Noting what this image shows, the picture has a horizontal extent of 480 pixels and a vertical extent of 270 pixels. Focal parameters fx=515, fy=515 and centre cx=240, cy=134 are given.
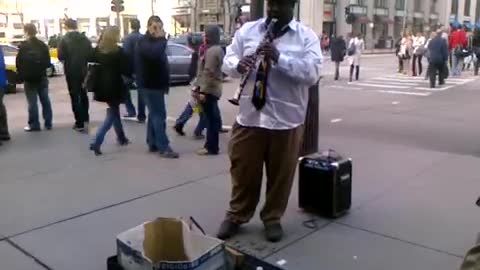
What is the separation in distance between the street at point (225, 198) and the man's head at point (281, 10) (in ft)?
5.51

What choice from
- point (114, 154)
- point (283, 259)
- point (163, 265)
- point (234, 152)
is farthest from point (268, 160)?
point (114, 154)

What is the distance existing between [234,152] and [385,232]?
1.41 meters

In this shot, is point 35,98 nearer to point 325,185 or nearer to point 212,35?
point 212,35

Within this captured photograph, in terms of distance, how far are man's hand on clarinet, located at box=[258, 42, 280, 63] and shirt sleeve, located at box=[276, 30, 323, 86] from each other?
0.16 ft

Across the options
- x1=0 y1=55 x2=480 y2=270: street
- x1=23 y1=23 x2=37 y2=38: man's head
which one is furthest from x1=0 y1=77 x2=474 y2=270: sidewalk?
x1=23 y1=23 x2=37 y2=38: man's head

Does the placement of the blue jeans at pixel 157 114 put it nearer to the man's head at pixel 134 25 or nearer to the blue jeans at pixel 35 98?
the blue jeans at pixel 35 98

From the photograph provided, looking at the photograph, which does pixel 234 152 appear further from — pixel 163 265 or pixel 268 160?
pixel 163 265

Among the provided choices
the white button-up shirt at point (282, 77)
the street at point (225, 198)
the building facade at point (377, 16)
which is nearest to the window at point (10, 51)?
the street at point (225, 198)

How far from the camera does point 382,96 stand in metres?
13.7

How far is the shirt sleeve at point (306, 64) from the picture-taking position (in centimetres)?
357

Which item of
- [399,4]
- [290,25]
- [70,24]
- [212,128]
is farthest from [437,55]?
[399,4]

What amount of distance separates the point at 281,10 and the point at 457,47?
718 inches

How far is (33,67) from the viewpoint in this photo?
8203 mm

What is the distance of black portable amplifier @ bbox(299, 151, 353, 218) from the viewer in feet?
14.3
